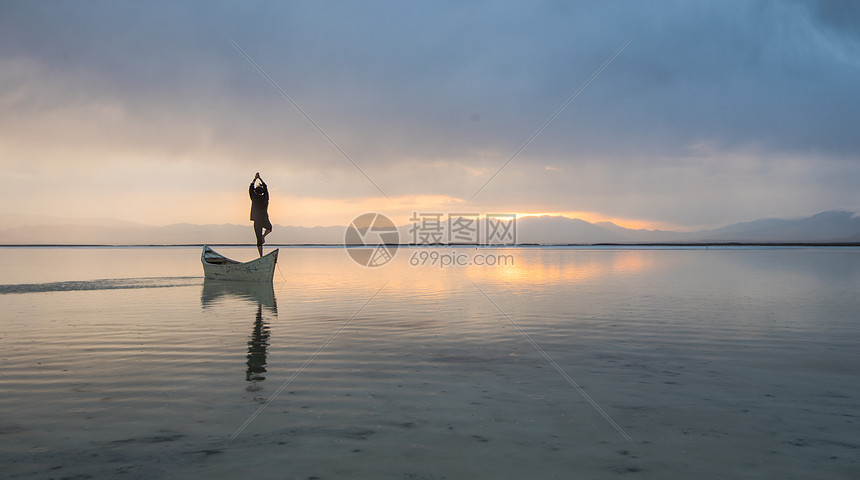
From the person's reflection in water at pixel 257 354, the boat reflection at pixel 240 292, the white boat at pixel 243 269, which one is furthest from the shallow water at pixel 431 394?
the white boat at pixel 243 269

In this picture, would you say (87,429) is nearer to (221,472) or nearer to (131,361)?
(221,472)

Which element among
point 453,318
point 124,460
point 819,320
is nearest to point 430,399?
point 124,460

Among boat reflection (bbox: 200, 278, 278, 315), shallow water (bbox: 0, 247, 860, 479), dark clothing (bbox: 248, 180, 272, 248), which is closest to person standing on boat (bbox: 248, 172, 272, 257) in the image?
dark clothing (bbox: 248, 180, 272, 248)

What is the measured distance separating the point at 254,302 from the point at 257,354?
42.0ft

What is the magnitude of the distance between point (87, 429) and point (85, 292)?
81.2 feet

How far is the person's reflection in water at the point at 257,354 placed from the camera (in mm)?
10406

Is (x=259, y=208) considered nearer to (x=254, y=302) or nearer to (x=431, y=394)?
(x=254, y=302)

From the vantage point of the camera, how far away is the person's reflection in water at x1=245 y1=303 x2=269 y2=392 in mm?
10406

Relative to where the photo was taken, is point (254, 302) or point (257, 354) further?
point (254, 302)

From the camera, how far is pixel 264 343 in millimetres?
14422

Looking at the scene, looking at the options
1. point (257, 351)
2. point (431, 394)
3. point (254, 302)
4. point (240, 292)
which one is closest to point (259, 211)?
point (240, 292)

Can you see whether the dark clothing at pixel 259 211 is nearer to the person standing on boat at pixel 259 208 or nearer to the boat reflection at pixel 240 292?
the person standing on boat at pixel 259 208

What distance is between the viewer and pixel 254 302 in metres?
25.1

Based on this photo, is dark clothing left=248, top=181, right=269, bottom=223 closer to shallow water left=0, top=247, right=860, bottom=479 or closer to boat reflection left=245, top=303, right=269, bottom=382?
shallow water left=0, top=247, right=860, bottom=479
